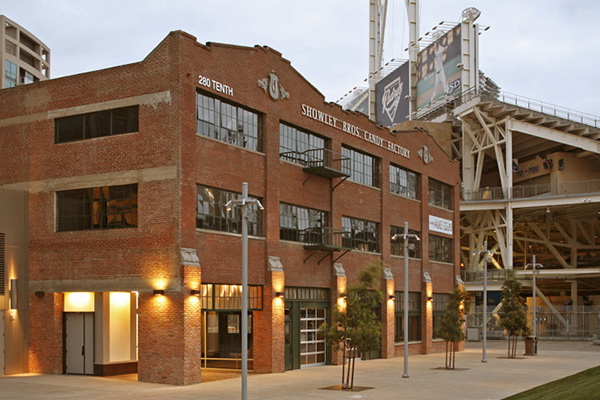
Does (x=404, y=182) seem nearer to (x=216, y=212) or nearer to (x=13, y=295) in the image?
(x=216, y=212)

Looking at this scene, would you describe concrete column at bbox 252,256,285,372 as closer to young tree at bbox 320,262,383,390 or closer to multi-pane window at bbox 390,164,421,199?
young tree at bbox 320,262,383,390

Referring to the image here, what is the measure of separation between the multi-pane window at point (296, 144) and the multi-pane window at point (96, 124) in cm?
770

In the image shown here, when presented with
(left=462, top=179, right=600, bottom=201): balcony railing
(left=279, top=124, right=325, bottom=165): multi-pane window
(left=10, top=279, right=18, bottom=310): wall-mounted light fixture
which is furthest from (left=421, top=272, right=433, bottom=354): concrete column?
(left=10, top=279, right=18, bottom=310): wall-mounted light fixture

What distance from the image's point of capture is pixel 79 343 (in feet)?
95.9

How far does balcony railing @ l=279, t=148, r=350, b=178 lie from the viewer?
34.3 meters

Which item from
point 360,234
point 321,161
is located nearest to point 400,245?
point 360,234

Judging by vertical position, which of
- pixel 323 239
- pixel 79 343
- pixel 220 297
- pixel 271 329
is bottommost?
pixel 79 343

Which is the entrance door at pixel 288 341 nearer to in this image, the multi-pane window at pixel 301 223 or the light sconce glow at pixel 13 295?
the multi-pane window at pixel 301 223

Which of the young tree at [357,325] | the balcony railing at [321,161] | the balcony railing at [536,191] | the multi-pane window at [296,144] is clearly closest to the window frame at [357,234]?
the balcony railing at [321,161]

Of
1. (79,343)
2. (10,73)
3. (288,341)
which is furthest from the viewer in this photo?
(10,73)

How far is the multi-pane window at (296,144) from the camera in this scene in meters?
33.7

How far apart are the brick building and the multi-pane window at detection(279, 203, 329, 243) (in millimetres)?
93

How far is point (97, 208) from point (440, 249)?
28582mm

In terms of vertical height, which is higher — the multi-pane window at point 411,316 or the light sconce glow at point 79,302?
the light sconce glow at point 79,302
